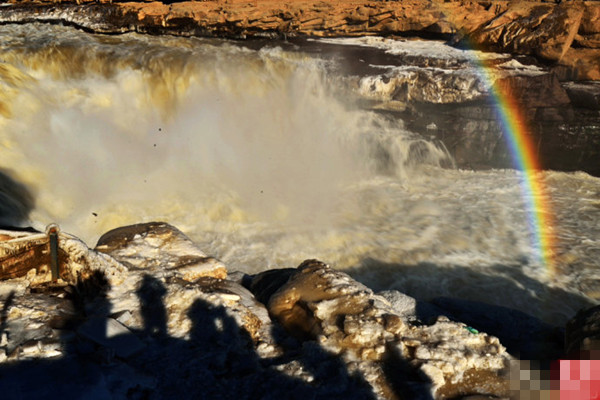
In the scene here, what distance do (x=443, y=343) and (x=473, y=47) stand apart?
1020 centimetres

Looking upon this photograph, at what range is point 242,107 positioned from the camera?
1041 cm

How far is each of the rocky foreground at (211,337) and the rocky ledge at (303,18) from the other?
30.9 feet

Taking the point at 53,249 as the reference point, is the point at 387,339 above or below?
below

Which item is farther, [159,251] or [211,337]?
[159,251]

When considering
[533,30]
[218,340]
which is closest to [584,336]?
[218,340]

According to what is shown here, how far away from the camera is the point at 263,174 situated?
9852 millimetres

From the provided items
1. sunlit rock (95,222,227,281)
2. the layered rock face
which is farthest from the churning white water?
the layered rock face

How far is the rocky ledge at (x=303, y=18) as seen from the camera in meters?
11.5

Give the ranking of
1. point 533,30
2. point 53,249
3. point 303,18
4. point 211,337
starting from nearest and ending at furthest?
point 211,337 → point 53,249 → point 533,30 → point 303,18

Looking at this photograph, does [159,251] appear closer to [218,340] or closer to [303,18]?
[218,340]

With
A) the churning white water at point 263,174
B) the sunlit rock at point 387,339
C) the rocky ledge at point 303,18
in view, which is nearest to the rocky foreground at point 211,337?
the sunlit rock at point 387,339

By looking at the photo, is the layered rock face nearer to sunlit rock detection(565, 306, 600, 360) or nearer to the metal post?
the metal post

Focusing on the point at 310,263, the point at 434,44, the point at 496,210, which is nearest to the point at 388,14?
the point at 434,44

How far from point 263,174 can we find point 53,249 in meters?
6.45
